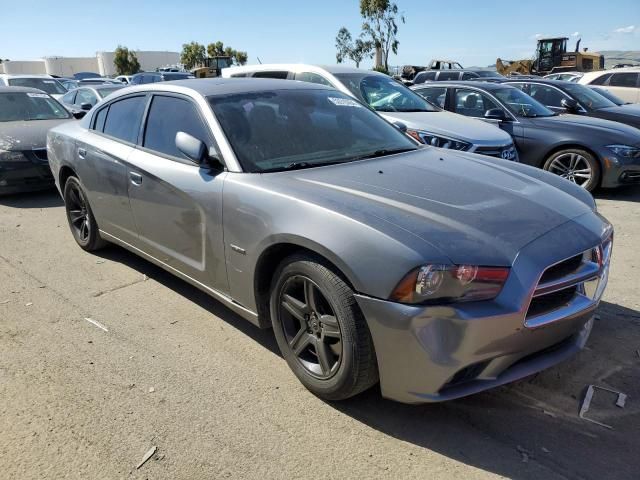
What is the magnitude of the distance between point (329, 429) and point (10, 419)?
1.66 metres

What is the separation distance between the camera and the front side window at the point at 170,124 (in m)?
3.52

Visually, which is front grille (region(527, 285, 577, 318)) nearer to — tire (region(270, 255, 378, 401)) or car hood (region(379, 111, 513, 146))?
tire (region(270, 255, 378, 401))

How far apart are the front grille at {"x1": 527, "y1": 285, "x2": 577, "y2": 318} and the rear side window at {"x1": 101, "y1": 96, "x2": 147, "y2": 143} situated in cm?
310

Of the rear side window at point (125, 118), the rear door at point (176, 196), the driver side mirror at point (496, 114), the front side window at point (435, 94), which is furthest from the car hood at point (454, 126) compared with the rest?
the rear door at point (176, 196)

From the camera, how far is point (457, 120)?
24.0ft

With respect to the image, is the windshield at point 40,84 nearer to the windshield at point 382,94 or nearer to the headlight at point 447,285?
the windshield at point 382,94

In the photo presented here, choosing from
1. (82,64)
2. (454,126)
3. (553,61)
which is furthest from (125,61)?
(454,126)

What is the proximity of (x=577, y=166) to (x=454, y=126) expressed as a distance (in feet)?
6.52

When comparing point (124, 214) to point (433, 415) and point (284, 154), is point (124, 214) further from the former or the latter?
point (433, 415)

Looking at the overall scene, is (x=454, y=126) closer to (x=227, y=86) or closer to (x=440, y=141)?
(x=440, y=141)

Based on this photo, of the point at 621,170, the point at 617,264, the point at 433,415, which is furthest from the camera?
the point at 621,170

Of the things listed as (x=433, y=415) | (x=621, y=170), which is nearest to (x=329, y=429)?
(x=433, y=415)

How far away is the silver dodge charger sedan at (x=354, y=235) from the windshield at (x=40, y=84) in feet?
35.0

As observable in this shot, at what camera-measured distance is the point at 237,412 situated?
277 centimetres
